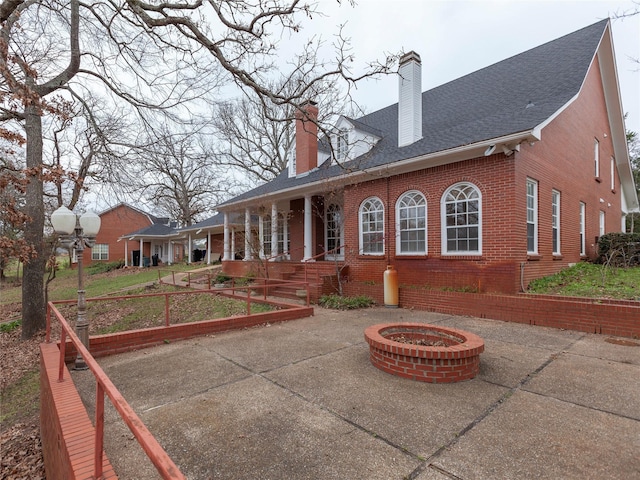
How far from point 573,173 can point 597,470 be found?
11.1m

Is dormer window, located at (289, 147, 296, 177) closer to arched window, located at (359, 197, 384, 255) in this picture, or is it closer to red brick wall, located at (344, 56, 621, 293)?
red brick wall, located at (344, 56, 621, 293)

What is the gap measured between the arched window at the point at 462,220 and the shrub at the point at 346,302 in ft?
8.02

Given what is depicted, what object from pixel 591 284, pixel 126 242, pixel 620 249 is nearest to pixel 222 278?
pixel 591 284

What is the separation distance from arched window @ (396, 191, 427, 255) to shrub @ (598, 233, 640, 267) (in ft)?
21.9

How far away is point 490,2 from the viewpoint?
266 inches

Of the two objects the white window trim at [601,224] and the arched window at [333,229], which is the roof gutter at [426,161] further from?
the white window trim at [601,224]

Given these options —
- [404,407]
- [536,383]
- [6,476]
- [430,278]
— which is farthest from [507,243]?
[6,476]

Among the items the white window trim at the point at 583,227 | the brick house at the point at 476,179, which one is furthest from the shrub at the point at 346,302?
the white window trim at the point at 583,227

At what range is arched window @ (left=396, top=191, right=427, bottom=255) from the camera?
9.20m

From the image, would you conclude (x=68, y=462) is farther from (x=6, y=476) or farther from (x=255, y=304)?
(x=255, y=304)

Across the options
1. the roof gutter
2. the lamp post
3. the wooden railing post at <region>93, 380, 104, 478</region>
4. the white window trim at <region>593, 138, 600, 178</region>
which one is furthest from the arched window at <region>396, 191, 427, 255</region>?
the white window trim at <region>593, 138, 600, 178</region>

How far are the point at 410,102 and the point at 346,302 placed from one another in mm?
6546

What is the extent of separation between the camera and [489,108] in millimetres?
9828

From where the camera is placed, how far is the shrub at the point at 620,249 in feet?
35.7
